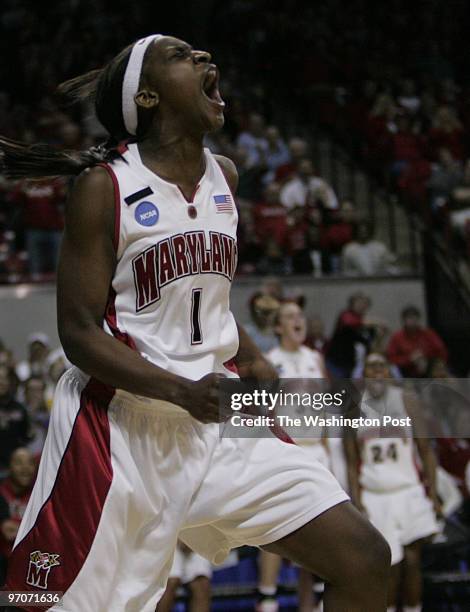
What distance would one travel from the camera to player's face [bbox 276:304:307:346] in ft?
25.6

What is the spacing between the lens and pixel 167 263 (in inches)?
129

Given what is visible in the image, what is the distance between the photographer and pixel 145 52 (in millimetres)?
3414

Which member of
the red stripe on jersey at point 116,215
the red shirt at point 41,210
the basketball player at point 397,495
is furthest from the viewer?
the red shirt at point 41,210

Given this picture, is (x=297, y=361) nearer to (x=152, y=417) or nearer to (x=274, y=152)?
(x=152, y=417)

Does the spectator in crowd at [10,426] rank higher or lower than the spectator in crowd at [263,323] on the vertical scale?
lower

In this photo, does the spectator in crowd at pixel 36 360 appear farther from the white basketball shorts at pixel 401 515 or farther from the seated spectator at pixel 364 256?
the seated spectator at pixel 364 256

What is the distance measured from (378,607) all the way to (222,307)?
969 millimetres

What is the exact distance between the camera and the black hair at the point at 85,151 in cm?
333

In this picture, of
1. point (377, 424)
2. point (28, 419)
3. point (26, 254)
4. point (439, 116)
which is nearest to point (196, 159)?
point (377, 424)

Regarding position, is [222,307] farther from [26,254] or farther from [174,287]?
[26,254]

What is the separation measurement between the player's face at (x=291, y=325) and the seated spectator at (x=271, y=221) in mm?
3348

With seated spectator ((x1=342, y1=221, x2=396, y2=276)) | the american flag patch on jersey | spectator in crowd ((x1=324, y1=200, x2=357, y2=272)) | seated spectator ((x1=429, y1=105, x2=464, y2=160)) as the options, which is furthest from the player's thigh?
seated spectator ((x1=429, y1=105, x2=464, y2=160))

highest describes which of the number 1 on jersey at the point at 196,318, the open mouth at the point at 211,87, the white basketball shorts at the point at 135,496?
the open mouth at the point at 211,87

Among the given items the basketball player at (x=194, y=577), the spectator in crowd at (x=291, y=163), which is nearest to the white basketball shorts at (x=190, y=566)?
the basketball player at (x=194, y=577)
